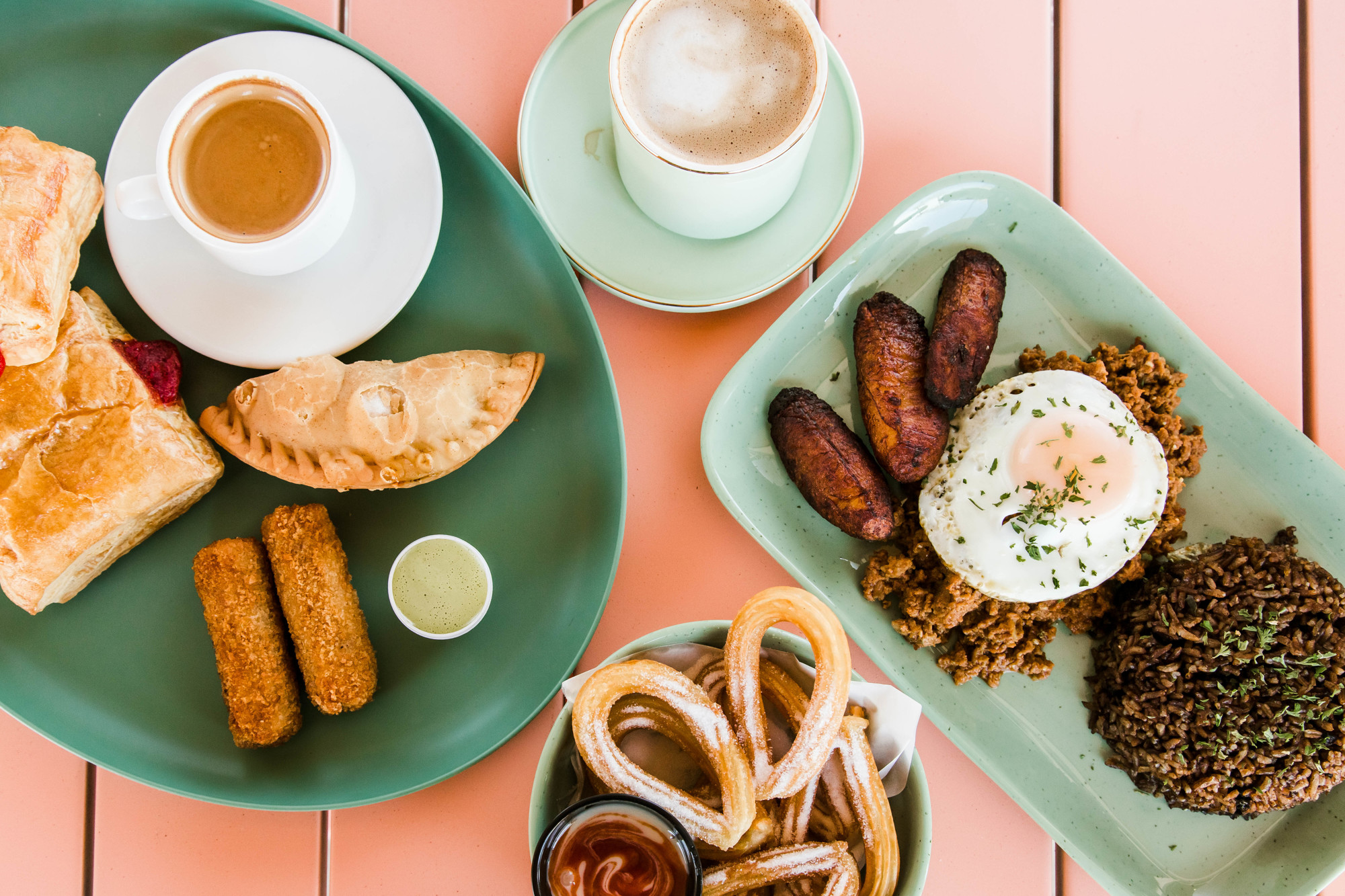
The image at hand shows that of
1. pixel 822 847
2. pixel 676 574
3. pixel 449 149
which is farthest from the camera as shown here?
pixel 676 574

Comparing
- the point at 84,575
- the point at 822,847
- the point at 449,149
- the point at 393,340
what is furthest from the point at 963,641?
the point at 84,575

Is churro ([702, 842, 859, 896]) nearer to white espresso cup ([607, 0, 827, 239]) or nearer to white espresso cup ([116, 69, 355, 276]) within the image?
white espresso cup ([607, 0, 827, 239])

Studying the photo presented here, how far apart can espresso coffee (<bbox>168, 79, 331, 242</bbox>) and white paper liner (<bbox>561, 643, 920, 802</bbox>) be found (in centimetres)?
89

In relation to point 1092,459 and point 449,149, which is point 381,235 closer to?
point 449,149

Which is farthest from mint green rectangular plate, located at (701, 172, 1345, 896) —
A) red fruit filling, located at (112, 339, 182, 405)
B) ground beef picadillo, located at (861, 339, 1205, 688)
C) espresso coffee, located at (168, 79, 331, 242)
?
red fruit filling, located at (112, 339, 182, 405)

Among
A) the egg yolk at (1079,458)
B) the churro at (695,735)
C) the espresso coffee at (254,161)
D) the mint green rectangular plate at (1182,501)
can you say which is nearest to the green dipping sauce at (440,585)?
the churro at (695,735)

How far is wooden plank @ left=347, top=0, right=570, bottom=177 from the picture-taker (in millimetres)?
1607

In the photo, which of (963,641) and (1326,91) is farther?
(1326,91)

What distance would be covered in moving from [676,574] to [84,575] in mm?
1052

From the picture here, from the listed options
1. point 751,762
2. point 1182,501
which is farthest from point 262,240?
point 1182,501

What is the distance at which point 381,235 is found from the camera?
4.53 feet

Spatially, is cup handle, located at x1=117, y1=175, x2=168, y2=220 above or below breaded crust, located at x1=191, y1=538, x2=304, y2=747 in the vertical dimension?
above

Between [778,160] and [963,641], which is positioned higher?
[778,160]

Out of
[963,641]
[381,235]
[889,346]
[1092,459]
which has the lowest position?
[963,641]
